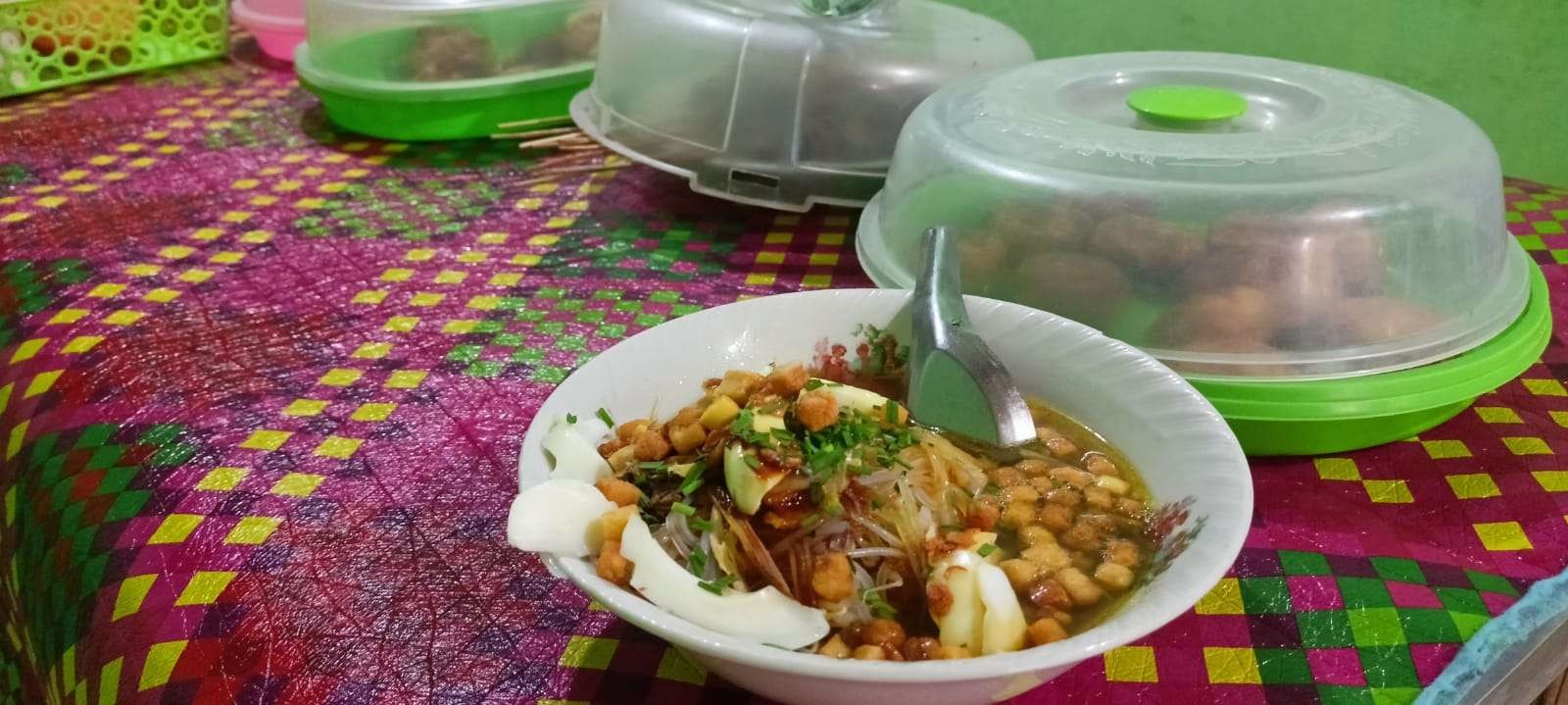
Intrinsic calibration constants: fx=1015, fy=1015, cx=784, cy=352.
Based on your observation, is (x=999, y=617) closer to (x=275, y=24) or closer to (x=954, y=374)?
(x=954, y=374)

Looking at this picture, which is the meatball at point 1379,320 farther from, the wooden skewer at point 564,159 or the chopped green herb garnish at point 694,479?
the wooden skewer at point 564,159

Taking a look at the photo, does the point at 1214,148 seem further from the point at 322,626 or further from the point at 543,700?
the point at 322,626

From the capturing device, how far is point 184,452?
96 centimetres

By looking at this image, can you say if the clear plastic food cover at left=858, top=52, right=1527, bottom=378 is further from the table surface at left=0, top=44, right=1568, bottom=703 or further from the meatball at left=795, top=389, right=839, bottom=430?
the meatball at left=795, top=389, right=839, bottom=430

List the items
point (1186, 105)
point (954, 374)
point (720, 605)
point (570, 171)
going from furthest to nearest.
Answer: point (570, 171)
point (1186, 105)
point (954, 374)
point (720, 605)

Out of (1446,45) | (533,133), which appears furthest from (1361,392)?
(533,133)

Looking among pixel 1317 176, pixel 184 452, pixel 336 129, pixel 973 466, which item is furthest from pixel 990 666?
pixel 336 129

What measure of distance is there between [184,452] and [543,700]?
0.50 metres

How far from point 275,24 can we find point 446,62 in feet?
2.66

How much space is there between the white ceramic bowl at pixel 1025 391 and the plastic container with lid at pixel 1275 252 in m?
0.12

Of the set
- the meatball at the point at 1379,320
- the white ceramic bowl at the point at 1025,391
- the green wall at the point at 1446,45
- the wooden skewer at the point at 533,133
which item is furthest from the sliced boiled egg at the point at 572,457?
the green wall at the point at 1446,45

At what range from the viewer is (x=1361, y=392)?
89 centimetres

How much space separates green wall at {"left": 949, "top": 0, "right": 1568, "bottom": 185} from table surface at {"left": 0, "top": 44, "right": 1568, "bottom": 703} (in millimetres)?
210

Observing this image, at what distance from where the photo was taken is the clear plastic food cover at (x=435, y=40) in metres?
1.68
